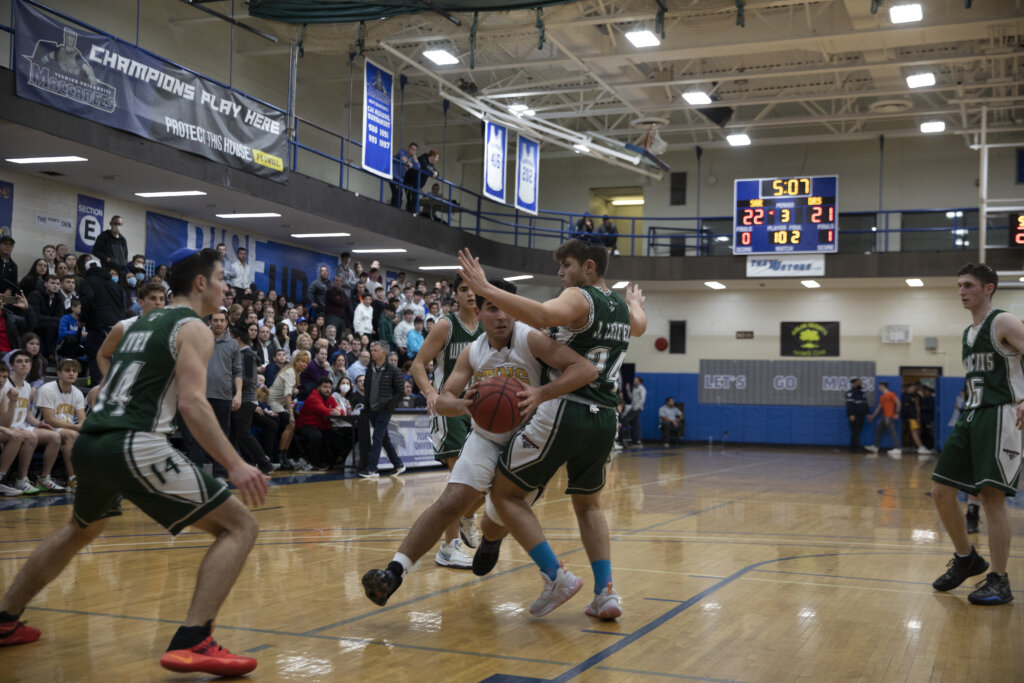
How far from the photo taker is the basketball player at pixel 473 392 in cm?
473

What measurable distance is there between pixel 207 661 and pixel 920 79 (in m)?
20.2

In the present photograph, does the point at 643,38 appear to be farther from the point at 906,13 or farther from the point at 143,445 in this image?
the point at 143,445

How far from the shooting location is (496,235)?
29516 mm

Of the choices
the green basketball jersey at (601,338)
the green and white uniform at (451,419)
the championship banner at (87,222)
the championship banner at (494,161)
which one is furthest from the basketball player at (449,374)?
the championship banner at (494,161)

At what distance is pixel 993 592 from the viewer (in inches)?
221

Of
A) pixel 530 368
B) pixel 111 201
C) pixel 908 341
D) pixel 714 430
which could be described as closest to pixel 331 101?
pixel 111 201

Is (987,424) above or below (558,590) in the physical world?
above

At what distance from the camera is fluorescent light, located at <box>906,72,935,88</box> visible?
65.5ft

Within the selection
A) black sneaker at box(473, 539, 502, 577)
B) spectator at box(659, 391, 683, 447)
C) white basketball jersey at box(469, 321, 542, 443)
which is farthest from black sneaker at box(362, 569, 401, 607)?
spectator at box(659, 391, 683, 447)

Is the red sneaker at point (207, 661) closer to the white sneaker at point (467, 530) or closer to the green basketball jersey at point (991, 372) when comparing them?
the white sneaker at point (467, 530)

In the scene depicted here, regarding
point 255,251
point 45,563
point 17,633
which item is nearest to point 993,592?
point 45,563

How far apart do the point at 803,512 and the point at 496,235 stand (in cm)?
2005

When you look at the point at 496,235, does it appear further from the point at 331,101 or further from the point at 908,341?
the point at 908,341

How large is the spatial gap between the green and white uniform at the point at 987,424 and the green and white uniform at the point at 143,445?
172 inches
